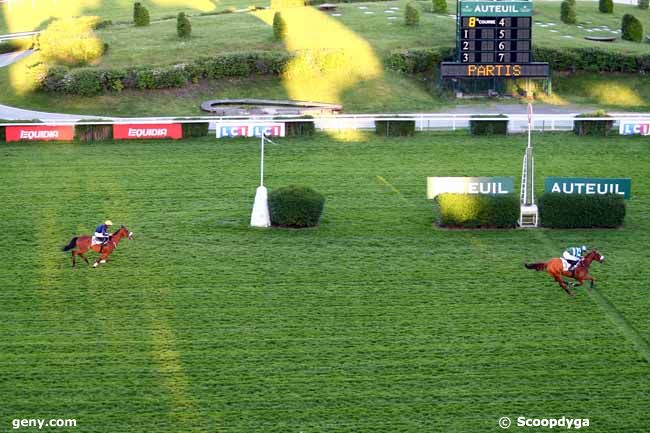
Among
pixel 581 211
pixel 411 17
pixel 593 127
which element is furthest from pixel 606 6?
pixel 581 211

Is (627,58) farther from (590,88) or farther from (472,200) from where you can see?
(472,200)

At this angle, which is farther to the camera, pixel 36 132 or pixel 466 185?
pixel 36 132

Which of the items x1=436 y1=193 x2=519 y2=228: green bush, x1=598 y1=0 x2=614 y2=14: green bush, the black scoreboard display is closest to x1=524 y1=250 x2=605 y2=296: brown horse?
x1=436 y1=193 x2=519 y2=228: green bush

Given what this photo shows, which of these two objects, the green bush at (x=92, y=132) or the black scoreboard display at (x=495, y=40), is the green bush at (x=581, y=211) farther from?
the black scoreboard display at (x=495, y=40)

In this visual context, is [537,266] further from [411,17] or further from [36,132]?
[411,17]

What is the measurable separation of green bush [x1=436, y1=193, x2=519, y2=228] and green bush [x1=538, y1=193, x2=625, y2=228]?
28.0 inches

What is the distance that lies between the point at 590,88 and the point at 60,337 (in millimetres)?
31511

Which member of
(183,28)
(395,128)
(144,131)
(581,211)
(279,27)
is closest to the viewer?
(581,211)

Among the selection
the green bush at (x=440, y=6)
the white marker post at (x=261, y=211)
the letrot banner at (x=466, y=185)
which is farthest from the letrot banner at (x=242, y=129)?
the green bush at (x=440, y=6)

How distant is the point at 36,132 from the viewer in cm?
3475

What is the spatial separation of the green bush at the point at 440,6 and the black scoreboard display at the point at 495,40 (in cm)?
1683

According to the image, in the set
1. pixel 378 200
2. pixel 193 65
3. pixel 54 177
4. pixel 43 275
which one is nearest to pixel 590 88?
pixel 193 65

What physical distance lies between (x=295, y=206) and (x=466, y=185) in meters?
4.01

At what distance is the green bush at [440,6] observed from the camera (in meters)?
57.3
